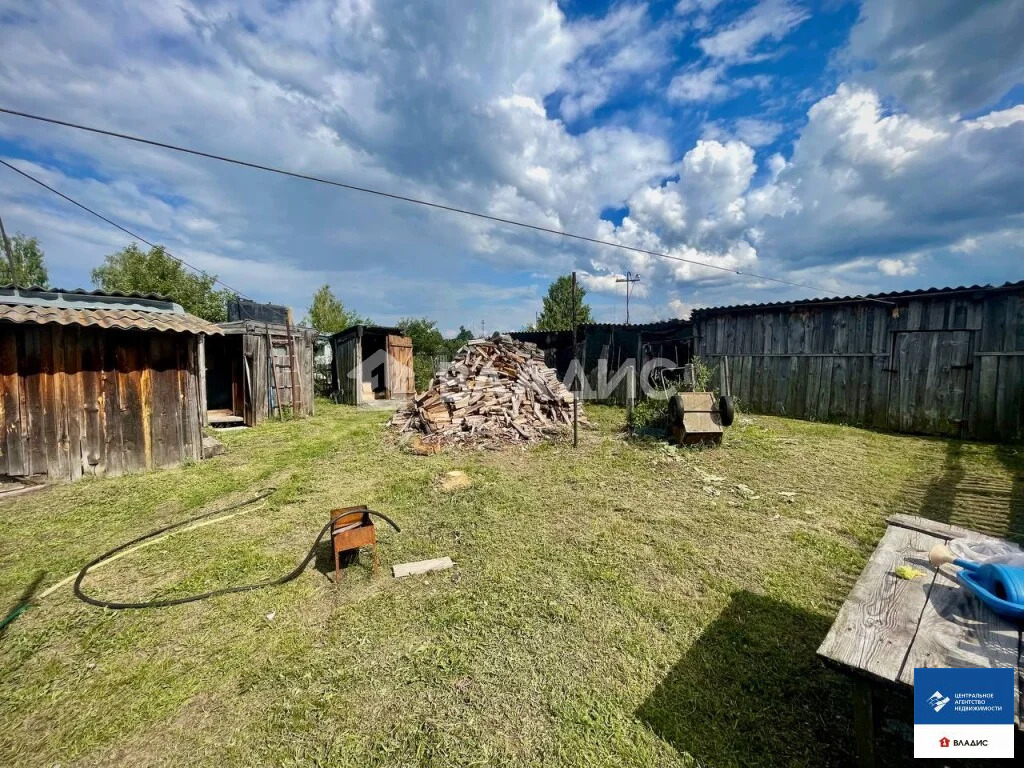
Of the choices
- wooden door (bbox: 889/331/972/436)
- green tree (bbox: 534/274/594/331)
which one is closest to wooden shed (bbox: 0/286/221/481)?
wooden door (bbox: 889/331/972/436)

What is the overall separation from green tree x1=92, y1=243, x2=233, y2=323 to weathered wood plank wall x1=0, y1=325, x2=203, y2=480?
17.7 meters

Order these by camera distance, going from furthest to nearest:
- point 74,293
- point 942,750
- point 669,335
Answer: point 669,335, point 74,293, point 942,750

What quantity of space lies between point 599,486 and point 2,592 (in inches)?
237

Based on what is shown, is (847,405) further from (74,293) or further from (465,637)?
(74,293)

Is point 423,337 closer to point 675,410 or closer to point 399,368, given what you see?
point 399,368

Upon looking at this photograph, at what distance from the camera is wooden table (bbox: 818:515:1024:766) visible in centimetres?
152

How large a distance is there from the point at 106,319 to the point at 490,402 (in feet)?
21.5

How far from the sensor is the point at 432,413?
881 cm

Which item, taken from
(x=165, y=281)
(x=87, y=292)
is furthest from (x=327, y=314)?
(x=87, y=292)

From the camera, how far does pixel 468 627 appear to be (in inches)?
111

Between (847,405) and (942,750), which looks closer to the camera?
(942,750)

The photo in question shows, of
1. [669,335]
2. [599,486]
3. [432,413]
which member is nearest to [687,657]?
[599,486]

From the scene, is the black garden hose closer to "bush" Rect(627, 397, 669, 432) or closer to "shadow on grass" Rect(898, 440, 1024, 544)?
"shadow on grass" Rect(898, 440, 1024, 544)

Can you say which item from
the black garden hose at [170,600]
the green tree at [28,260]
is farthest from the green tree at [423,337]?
the green tree at [28,260]
